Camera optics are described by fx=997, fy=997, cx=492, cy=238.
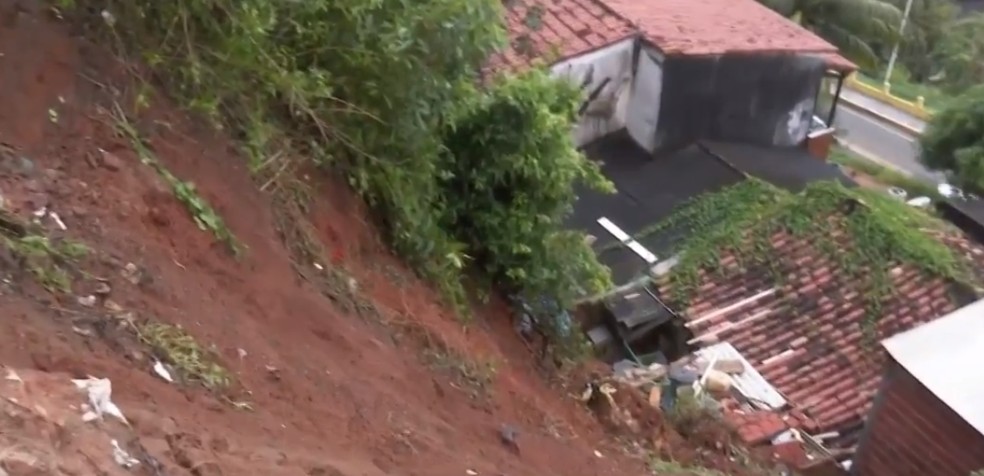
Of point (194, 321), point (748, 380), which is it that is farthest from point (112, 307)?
point (748, 380)

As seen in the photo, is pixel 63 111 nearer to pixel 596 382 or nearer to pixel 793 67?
pixel 596 382

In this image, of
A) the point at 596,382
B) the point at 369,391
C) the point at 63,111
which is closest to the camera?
the point at 63,111

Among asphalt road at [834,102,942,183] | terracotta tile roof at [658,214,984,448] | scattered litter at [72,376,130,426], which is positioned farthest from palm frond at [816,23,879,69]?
scattered litter at [72,376,130,426]

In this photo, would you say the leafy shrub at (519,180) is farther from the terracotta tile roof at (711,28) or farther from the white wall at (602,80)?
the terracotta tile roof at (711,28)

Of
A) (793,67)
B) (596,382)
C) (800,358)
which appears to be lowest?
(800,358)

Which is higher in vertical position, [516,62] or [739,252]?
[516,62]

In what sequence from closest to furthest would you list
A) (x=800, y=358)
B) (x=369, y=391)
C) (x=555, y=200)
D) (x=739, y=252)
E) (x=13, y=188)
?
(x=13, y=188)
(x=369, y=391)
(x=555, y=200)
(x=800, y=358)
(x=739, y=252)

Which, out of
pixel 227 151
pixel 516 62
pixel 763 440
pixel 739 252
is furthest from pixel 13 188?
pixel 739 252
